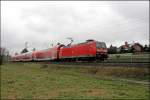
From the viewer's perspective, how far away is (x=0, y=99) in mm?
12031

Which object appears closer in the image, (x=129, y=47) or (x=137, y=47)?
(x=129, y=47)

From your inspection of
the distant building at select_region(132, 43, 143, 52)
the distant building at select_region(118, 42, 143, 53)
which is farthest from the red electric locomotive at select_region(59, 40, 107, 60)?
the distant building at select_region(132, 43, 143, 52)

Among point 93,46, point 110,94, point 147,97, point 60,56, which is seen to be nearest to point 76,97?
point 110,94

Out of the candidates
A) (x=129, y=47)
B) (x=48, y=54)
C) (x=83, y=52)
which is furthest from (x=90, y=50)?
(x=48, y=54)

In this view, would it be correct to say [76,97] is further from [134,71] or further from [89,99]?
[134,71]

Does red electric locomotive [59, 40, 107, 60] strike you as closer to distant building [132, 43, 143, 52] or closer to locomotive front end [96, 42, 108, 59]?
locomotive front end [96, 42, 108, 59]

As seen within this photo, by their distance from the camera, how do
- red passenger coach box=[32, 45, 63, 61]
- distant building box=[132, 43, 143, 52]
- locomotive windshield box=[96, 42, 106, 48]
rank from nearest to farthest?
locomotive windshield box=[96, 42, 106, 48] → red passenger coach box=[32, 45, 63, 61] → distant building box=[132, 43, 143, 52]

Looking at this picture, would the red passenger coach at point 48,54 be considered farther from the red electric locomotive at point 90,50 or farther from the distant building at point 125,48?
the distant building at point 125,48

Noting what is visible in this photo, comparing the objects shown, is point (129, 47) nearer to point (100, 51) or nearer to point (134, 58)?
point (134, 58)

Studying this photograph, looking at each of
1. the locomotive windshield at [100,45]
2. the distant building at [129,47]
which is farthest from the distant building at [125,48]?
the locomotive windshield at [100,45]

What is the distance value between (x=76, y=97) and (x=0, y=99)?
3015 millimetres

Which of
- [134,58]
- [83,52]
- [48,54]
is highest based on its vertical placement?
[83,52]

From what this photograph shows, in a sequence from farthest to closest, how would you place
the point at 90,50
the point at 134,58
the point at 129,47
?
the point at 129,47
the point at 134,58
the point at 90,50

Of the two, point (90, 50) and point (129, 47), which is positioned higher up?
point (129, 47)
